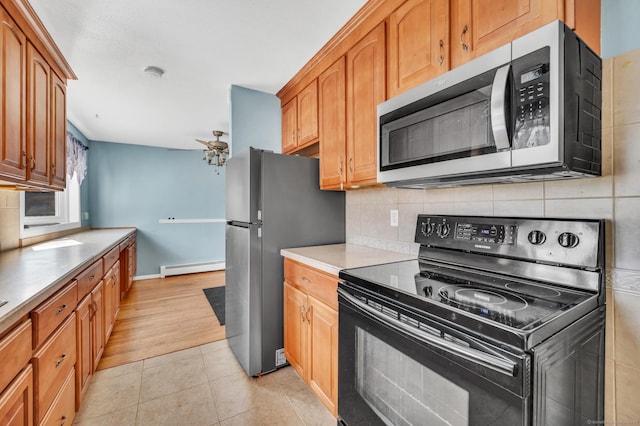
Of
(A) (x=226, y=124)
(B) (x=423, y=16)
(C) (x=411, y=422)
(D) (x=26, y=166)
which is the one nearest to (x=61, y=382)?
(D) (x=26, y=166)

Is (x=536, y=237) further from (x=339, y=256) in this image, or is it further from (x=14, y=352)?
(x=14, y=352)

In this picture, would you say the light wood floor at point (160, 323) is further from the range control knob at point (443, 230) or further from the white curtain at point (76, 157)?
the range control knob at point (443, 230)

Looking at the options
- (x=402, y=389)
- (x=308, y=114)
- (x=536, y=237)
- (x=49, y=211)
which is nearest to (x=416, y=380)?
(x=402, y=389)

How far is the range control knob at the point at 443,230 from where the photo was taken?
1.42 meters

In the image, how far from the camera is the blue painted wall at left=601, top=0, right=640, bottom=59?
943 millimetres

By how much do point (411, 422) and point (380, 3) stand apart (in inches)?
77.1

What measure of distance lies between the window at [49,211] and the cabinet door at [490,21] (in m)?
3.51

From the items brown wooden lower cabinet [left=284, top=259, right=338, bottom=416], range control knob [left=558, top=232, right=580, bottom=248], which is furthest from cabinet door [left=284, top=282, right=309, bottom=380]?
range control knob [left=558, top=232, right=580, bottom=248]

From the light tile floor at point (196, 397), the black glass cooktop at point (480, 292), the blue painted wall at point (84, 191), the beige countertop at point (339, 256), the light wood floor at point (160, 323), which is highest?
the blue painted wall at point (84, 191)

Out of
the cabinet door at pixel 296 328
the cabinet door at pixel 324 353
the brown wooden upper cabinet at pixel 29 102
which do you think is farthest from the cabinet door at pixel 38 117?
the cabinet door at pixel 324 353

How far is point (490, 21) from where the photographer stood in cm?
108

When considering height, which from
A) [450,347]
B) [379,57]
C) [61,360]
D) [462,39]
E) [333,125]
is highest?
[379,57]

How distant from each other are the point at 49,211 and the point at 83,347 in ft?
8.47

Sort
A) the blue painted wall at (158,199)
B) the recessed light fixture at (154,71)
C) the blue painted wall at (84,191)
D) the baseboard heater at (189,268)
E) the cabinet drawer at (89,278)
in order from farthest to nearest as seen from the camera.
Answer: the baseboard heater at (189,268)
the blue painted wall at (158,199)
the blue painted wall at (84,191)
the recessed light fixture at (154,71)
the cabinet drawer at (89,278)
